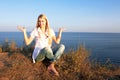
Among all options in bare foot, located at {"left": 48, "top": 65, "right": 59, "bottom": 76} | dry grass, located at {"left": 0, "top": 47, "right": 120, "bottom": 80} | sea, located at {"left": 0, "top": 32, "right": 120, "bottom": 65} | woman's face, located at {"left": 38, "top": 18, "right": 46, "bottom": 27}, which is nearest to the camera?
dry grass, located at {"left": 0, "top": 47, "right": 120, "bottom": 80}

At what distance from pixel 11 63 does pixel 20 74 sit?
0.73 meters

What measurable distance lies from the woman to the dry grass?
0.96 ft

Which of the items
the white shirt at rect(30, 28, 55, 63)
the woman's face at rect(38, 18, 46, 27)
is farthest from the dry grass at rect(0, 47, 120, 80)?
the woman's face at rect(38, 18, 46, 27)

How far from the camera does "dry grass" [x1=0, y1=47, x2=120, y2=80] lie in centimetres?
783

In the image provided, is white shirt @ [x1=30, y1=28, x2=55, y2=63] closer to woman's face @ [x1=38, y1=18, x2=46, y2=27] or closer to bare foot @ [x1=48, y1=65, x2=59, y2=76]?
woman's face @ [x1=38, y1=18, x2=46, y2=27]

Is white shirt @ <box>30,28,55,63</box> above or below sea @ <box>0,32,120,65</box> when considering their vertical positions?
above

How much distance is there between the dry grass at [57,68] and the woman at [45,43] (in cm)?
29

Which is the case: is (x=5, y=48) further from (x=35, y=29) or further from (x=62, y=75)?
(x=62, y=75)

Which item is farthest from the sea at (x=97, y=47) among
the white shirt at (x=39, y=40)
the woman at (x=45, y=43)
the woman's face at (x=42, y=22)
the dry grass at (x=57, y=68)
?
the woman's face at (x=42, y=22)

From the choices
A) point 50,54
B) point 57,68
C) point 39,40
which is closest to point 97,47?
point 57,68

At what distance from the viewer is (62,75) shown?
8195 mm

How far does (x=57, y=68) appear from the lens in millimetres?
8602

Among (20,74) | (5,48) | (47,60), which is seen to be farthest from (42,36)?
(5,48)

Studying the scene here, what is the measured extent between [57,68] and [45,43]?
3.08 feet
